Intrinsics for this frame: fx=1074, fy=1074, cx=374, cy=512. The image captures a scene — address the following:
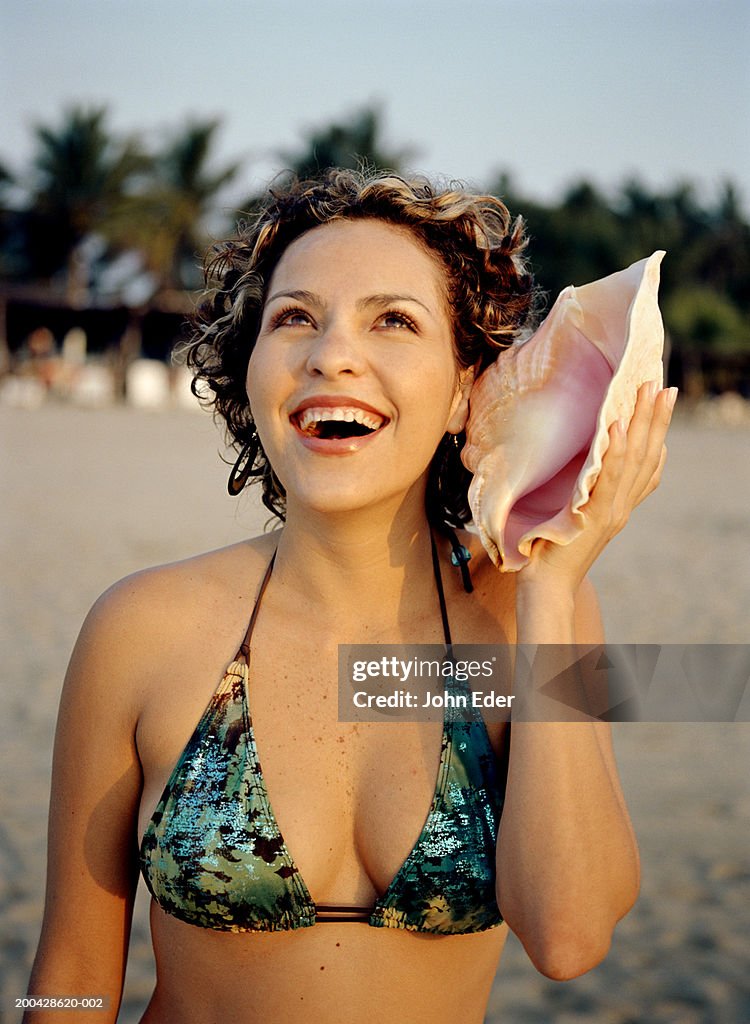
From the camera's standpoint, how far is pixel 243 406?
7.43 ft

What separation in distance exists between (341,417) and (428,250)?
0.40 meters

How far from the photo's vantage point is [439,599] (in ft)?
6.42

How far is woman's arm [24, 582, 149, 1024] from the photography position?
1.81 metres

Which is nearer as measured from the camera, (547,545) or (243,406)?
(547,545)

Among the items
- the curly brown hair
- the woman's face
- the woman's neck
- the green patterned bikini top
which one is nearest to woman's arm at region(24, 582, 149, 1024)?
the green patterned bikini top

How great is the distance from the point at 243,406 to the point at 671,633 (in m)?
5.64

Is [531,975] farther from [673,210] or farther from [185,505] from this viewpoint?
[673,210]

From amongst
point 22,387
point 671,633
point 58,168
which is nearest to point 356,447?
point 671,633

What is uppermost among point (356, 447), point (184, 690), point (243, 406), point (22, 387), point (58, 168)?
point (58, 168)

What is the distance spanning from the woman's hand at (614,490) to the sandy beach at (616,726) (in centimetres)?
87

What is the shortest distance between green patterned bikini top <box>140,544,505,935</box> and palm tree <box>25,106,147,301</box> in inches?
1526

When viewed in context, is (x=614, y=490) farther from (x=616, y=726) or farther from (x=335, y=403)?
(x=616, y=726)

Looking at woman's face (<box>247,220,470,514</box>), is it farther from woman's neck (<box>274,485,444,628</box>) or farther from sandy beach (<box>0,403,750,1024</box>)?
sandy beach (<box>0,403,750,1024</box>)

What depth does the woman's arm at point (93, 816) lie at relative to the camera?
1808 millimetres
